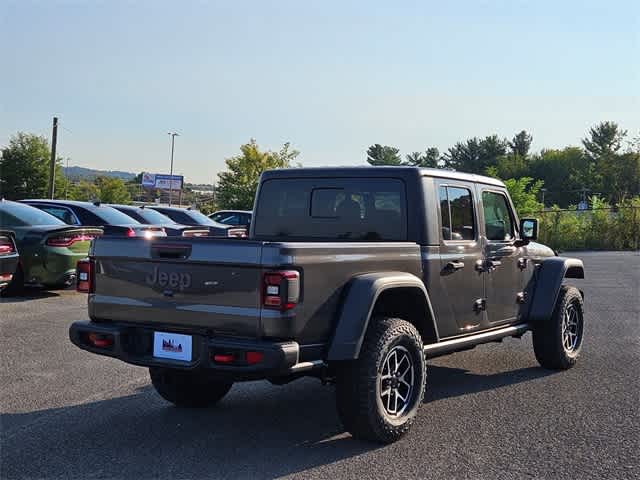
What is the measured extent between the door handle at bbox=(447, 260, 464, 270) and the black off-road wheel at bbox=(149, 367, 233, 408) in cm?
187

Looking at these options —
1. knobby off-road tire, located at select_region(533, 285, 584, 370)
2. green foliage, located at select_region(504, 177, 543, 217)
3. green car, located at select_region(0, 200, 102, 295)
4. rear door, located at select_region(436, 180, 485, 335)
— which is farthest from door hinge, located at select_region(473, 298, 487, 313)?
green foliage, located at select_region(504, 177, 543, 217)

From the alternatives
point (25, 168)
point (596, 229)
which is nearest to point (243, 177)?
point (25, 168)

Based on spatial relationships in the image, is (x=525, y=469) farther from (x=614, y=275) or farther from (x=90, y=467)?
(x=614, y=275)

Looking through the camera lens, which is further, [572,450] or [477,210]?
[477,210]

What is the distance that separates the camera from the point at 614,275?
753 inches

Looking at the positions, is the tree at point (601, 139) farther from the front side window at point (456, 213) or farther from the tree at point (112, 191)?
the front side window at point (456, 213)

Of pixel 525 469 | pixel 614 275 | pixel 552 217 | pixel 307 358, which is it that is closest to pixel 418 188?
pixel 307 358

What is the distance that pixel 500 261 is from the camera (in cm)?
667

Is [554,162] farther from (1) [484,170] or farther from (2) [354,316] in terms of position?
(2) [354,316]

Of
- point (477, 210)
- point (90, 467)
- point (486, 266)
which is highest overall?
point (477, 210)

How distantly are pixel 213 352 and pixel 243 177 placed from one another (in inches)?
1892

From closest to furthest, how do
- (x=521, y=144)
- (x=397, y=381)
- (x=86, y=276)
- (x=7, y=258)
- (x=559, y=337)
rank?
(x=397, y=381) < (x=86, y=276) < (x=559, y=337) < (x=7, y=258) < (x=521, y=144)

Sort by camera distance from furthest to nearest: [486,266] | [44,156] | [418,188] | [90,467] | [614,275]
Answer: [44,156] < [614,275] < [486,266] < [418,188] < [90,467]

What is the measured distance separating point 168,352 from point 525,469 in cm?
223
